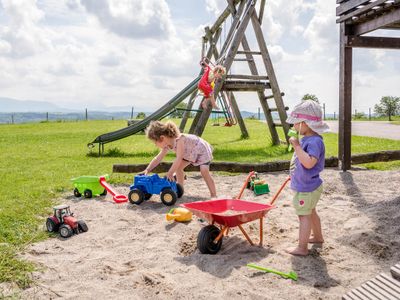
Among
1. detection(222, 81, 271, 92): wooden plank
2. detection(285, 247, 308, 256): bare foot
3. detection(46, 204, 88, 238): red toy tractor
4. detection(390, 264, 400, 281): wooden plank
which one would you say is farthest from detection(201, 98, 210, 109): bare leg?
detection(390, 264, 400, 281): wooden plank

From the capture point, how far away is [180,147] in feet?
18.4

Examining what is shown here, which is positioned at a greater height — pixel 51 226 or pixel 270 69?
pixel 270 69

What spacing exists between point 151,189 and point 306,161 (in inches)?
95.9

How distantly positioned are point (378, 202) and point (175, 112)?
6.88 m

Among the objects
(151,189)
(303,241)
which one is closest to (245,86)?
(151,189)

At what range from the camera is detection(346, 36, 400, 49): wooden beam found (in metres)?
7.46

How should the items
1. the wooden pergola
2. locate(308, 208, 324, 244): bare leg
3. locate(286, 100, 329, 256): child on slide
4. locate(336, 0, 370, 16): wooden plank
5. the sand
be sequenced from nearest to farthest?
the sand → locate(286, 100, 329, 256): child on slide → locate(308, 208, 324, 244): bare leg → locate(336, 0, 370, 16): wooden plank → the wooden pergola

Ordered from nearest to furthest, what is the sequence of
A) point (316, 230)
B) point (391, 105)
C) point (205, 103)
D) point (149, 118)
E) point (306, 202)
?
point (306, 202)
point (316, 230)
point (205, 103)
point (149, 118)
point (391, 105)

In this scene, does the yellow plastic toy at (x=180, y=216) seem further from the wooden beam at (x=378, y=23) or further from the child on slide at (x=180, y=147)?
the wooden beam at (x=378, y=23)

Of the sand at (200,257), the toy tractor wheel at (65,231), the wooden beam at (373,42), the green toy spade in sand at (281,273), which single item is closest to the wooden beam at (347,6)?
the wooden beam at (373,42)

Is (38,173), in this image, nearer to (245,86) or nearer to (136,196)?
(136,196)

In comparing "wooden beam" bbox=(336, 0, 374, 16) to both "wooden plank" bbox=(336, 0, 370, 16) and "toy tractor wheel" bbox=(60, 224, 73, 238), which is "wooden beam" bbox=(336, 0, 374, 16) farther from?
"toy tractor wheel" bbox=(60, 224, 73, 238)

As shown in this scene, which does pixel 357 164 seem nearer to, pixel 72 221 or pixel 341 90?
pixel 341 90

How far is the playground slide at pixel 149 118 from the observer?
35.9 ft
